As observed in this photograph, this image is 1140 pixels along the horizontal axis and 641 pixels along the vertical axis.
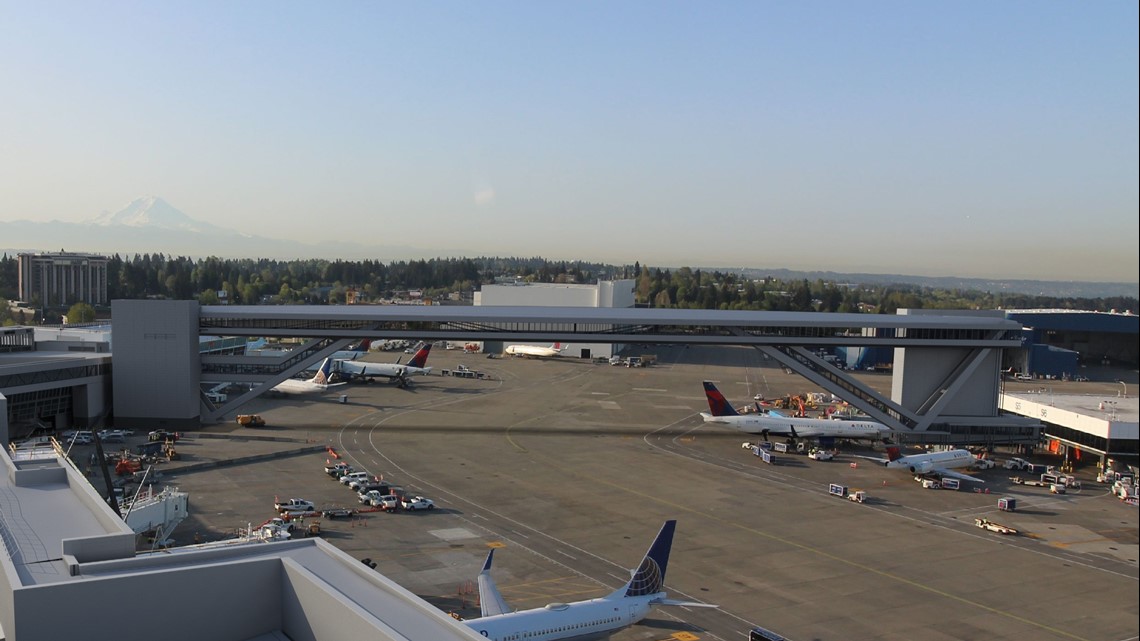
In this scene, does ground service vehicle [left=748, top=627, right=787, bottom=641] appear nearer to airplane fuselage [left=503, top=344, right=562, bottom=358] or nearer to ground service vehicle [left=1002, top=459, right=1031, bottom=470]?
ground service vehicle [left=1002, top=459, right=1031, bottom=470]

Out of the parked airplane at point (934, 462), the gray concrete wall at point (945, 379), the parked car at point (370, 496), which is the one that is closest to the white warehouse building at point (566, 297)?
the gray concrete wall at point (945, 379)

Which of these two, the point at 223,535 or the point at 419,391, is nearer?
the point at 223,535

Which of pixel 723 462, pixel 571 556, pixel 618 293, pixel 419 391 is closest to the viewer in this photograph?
pixel 571 556

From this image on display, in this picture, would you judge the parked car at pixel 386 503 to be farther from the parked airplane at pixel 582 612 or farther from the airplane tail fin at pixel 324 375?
the airplane tail fin at pixel 324 375

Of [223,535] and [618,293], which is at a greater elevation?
[618,293]

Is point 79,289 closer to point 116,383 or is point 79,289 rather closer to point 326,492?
point 116,383

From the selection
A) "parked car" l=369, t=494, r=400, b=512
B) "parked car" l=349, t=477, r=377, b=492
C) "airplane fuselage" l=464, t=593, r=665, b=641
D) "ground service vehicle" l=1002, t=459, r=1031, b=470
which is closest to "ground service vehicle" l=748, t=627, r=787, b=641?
"airplane fuselage" l=464, t=593, r=665, b=641

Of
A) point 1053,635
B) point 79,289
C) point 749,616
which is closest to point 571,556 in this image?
point 749,616
